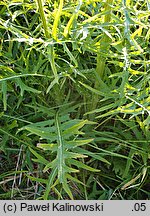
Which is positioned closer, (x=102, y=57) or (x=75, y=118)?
(x=102, y=57)

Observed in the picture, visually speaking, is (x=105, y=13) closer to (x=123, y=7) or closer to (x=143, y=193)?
(x=123, y=7)

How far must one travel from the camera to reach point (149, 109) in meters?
0.75

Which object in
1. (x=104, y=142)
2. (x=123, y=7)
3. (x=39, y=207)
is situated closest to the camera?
(x=123, y=7)

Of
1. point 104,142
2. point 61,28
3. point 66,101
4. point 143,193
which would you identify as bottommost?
point 143,193

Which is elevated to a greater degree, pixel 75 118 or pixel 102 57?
pixel 102 57

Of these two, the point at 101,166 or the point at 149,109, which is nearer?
the point at 149,109

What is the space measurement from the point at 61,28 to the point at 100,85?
0.47 feet

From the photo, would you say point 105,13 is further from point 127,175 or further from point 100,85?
point 127,175

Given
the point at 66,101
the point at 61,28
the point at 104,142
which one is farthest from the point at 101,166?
the point at 61,28

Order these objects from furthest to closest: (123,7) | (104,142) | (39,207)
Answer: (104,142)
(39,207)
(123,7)

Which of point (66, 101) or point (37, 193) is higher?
point (66, 101)

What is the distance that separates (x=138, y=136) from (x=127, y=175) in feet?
0.29

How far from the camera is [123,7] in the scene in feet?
2.36

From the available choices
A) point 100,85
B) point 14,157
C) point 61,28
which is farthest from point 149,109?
point 14,157
